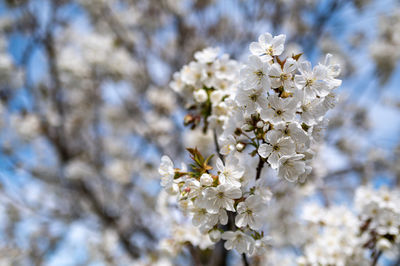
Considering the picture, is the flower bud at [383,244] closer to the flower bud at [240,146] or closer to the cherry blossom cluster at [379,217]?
the cherry blossom cluster at [379,217]

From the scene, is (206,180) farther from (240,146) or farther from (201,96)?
(201,96)

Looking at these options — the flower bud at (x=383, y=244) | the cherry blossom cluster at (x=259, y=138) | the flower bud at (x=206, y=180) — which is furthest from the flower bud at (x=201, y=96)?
the flower bud at (x=383, y=244)

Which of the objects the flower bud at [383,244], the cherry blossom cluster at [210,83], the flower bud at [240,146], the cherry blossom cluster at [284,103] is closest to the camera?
the cherry blossom cluster at [284,103]

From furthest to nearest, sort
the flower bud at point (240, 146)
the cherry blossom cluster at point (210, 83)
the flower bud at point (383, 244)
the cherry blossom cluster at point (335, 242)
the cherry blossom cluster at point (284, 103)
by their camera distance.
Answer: the cherry blossom cluster at point (335, 242) < the flower bud at point (383, 244) < the cherry blossom cluster at point (210, 83) < the flower bud at point (240, 146) < the cherry blossom cluster at point (284, 103)

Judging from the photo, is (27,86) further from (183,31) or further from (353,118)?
(353,118)

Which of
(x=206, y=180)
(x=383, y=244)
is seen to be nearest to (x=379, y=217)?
(x=383, y=244)

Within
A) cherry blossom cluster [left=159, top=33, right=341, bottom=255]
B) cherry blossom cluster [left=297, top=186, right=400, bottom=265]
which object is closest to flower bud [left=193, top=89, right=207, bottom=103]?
cherry blossom cluster [left=159, top=33, right=341, bottom=255]
